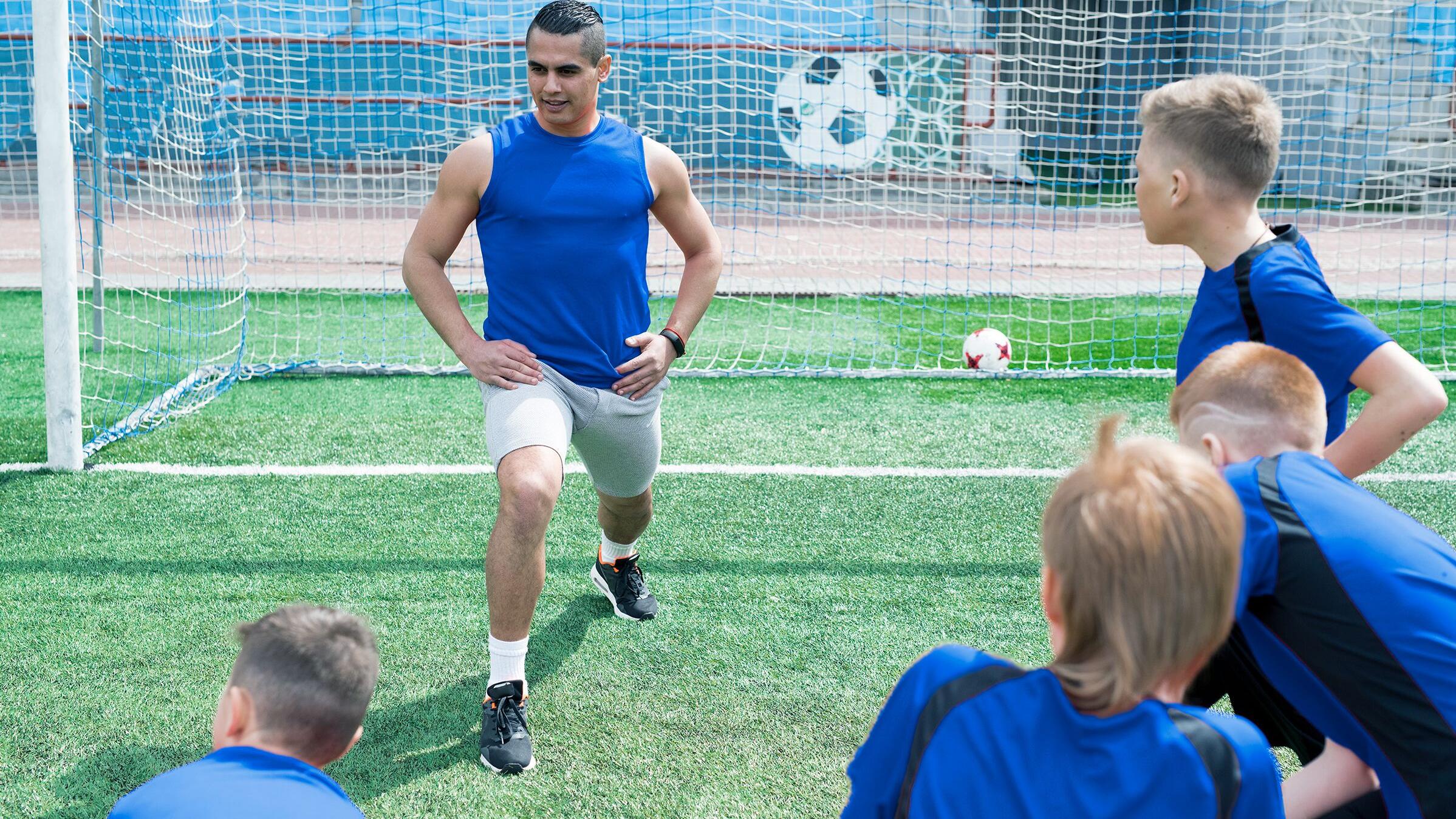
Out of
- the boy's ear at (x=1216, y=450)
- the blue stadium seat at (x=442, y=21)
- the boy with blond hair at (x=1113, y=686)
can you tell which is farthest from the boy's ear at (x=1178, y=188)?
the blue stadium seat at (x=442, y=21)

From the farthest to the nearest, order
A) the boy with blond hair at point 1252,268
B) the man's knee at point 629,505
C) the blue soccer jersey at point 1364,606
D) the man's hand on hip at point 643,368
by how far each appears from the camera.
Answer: the man's knee at point 629,505 < the man's hand on hip at point 643,368 < the boy with blond hair at point 1252,268 < the blue soccer jersey at point 1364,606

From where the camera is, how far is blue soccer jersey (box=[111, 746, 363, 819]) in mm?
1438

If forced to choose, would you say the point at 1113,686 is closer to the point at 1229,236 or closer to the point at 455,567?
the point at 1229,236

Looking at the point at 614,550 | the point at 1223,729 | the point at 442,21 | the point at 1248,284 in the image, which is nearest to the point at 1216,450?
the point at 1223,729

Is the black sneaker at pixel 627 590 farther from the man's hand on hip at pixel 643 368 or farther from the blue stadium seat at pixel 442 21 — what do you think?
the blue stadium seat at pixel 442 21

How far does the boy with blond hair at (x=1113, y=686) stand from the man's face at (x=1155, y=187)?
1.18 m

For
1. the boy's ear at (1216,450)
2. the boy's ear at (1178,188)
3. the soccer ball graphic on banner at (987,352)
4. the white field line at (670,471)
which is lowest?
the white field line at (670,471)

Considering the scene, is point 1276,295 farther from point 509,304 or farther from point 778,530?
point 778,530

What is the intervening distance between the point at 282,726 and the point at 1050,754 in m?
1.00

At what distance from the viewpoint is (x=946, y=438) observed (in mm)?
5855

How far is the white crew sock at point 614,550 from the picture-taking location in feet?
12.5

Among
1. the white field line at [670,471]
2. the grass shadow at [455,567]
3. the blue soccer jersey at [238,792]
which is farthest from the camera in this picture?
the white field line at [670,471]

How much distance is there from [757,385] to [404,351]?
2436mm

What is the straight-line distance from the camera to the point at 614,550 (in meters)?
3.83
